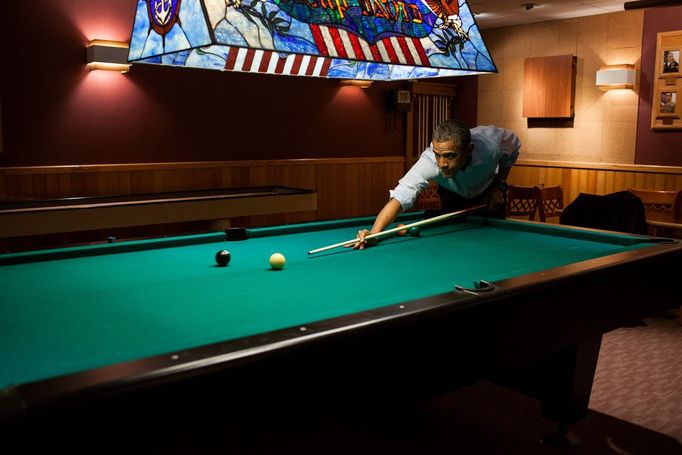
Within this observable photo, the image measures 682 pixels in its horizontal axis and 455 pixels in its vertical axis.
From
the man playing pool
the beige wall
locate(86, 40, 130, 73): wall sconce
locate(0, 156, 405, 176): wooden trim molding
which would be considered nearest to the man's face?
the man playing pool

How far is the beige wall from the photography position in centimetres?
677

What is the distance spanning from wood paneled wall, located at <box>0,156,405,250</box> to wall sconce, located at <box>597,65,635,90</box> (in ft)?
8.00

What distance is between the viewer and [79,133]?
17.5ft

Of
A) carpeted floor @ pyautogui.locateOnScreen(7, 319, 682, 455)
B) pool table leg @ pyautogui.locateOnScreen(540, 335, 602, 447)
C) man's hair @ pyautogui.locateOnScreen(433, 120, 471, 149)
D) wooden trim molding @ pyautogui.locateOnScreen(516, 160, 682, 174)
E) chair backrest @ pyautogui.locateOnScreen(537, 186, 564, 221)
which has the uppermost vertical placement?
man's hair @ pyautogui.locateOnScreen(433, 120, 471, 149)

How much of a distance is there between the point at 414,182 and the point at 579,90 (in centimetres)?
452

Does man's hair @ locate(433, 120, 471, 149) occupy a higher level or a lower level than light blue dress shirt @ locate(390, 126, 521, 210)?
higher

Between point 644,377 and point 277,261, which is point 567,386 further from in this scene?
point 277,261

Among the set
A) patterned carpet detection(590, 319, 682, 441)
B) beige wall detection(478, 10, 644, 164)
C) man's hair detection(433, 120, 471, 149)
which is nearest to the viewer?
patterned carpet detection(590, 319, 682, 441)

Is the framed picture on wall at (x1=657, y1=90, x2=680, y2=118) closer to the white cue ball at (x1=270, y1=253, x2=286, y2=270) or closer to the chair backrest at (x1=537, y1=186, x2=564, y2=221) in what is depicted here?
the chair backrest at (x1=537, y1=186, x2=564, y2=221)

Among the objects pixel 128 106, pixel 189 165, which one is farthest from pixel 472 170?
pixel 128 106

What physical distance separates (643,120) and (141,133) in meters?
5.01

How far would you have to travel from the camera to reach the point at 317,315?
1.80 meters

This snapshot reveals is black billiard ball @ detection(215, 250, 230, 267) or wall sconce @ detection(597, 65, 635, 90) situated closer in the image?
black billiard ball @ detection(215, 250, 230, 267)

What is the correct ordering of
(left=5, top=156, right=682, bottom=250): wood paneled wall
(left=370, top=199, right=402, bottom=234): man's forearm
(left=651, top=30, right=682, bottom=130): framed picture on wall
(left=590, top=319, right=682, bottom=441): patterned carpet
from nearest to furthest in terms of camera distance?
(left=590, top=319, right=682, bottom=441): patterned carpet
(left=370, top=199, right=402, bottom=234): man's forearm
(left=5, top=156, right=682, bottom=250): wood paneled wall
(left=651, top=30, right=682, bottom=130): framed picture on wall
